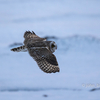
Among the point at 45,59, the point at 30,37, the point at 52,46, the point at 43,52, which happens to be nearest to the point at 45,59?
the point at 45,59

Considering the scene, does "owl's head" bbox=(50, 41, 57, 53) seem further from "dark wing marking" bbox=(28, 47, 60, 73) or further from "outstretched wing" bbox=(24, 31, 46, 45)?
→ "outstretched wing" bbox=(24, 31, 46, 45)

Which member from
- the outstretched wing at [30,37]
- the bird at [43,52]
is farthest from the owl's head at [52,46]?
the outstretched wing at [30,37]

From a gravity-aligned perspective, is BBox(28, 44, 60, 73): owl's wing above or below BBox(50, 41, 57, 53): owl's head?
below

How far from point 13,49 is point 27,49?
0.24m

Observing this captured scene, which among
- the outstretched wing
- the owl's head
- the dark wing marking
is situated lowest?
the dark wing marking

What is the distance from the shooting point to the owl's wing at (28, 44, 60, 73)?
3994 millimetres

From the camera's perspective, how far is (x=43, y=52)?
417 centimetres

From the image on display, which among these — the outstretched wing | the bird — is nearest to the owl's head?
the bird

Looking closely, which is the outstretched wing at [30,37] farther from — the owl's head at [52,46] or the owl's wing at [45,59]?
the owl's head at [52,46]

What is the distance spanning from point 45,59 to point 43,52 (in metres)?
0.12

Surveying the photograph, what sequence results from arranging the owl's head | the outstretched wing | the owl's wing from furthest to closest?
the outstretched wing → the owl's head → the owl's wing

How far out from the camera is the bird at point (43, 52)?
4015mm

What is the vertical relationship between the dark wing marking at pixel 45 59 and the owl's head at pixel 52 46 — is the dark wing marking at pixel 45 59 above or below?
below

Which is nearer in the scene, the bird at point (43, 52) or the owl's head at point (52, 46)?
the bird at point (43, 52)
